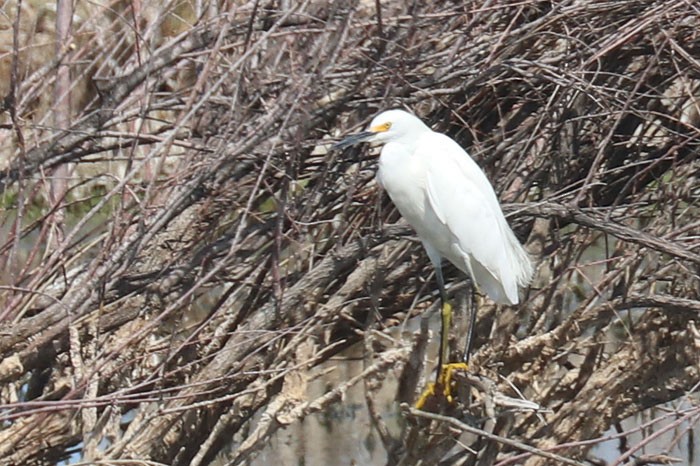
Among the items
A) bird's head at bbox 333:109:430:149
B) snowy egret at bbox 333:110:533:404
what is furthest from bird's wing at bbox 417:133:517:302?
bird's head at bbox 333:109:430:149

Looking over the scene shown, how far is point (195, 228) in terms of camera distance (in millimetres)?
4277

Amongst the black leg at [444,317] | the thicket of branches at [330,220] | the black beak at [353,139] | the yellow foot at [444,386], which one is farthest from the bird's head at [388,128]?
the yellow foot at [444,386]

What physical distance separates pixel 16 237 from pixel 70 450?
2.81 feet

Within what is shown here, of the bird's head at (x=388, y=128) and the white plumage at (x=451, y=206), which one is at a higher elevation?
the bird's head at (x=388, y=128)

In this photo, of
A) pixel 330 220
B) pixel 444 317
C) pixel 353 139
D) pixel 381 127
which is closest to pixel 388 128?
pixel 381 127

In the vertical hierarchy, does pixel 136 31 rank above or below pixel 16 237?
above

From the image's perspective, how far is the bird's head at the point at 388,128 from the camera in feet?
12.8

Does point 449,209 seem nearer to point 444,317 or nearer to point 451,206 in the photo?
point 451,206

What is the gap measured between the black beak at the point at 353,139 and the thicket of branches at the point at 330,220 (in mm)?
145

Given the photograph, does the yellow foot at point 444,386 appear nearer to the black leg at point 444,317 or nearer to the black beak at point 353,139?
the black leg at point 444,317

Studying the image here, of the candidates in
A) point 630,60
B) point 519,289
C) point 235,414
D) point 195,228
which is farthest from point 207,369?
point 630,60

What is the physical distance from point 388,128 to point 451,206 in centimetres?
51

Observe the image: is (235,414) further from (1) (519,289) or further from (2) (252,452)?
(1) (519,289)

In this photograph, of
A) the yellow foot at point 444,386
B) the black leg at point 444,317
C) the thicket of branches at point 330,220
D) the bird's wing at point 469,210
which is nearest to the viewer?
the thicket of branches at point 330,220
